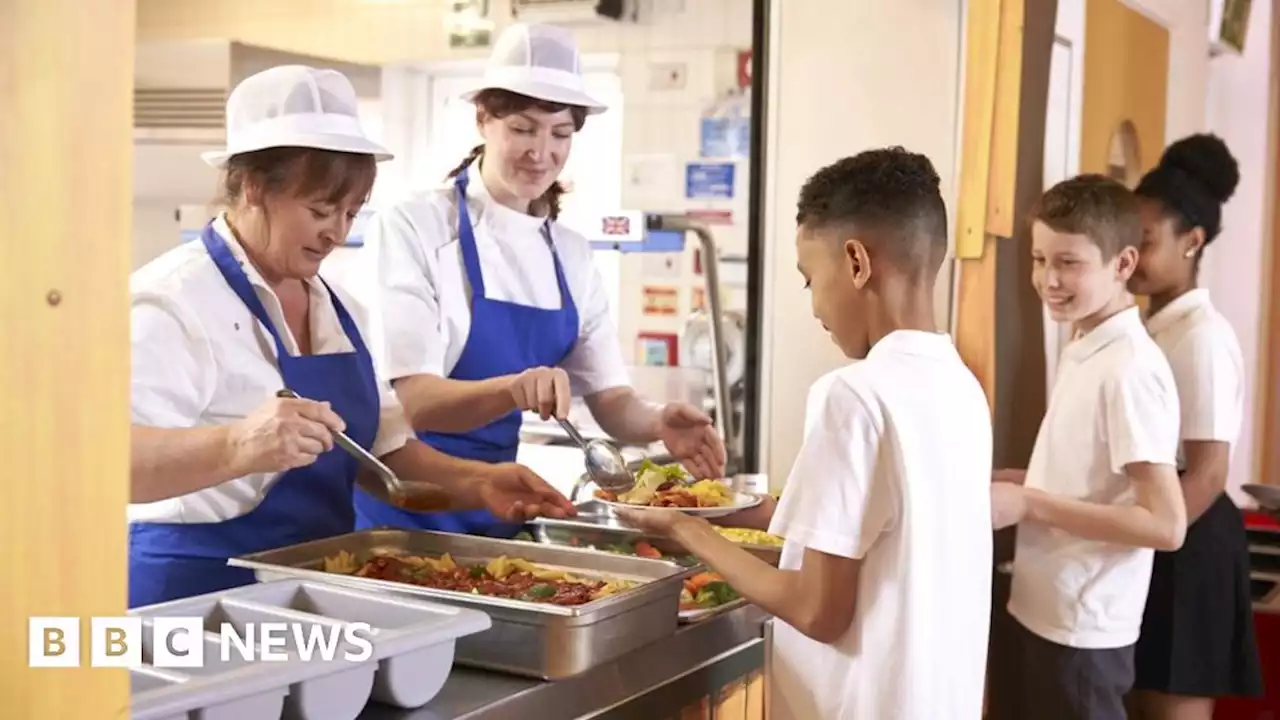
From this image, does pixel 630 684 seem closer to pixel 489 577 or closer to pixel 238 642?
pixel 489 577

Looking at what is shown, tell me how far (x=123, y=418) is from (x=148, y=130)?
12.0 feet

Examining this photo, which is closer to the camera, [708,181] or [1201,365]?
[1201,365]

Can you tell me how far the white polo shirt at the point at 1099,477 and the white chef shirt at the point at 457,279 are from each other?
0.83m

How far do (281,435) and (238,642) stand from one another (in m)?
0.29

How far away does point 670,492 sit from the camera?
221 cm

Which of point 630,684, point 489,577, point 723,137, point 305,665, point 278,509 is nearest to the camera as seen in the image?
point 305,665

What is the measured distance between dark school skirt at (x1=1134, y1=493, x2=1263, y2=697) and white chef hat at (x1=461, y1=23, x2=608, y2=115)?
5.21ft

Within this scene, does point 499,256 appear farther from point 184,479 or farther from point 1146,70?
point 1146,70

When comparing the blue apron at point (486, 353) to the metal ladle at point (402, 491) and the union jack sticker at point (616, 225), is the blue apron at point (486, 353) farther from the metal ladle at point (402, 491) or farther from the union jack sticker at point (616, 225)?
the union jack sticker at point (616, 225)

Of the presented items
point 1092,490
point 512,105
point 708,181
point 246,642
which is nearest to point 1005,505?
point 1092,490

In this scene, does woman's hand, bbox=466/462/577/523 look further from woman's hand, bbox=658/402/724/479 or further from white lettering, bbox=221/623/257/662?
white lettering, bbox=221/623/257/662

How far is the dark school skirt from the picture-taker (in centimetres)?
274

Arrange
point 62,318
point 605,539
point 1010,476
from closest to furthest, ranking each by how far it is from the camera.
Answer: point 62,318, point 605,539, point 1010,476

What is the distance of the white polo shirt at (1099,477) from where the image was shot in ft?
7.47
